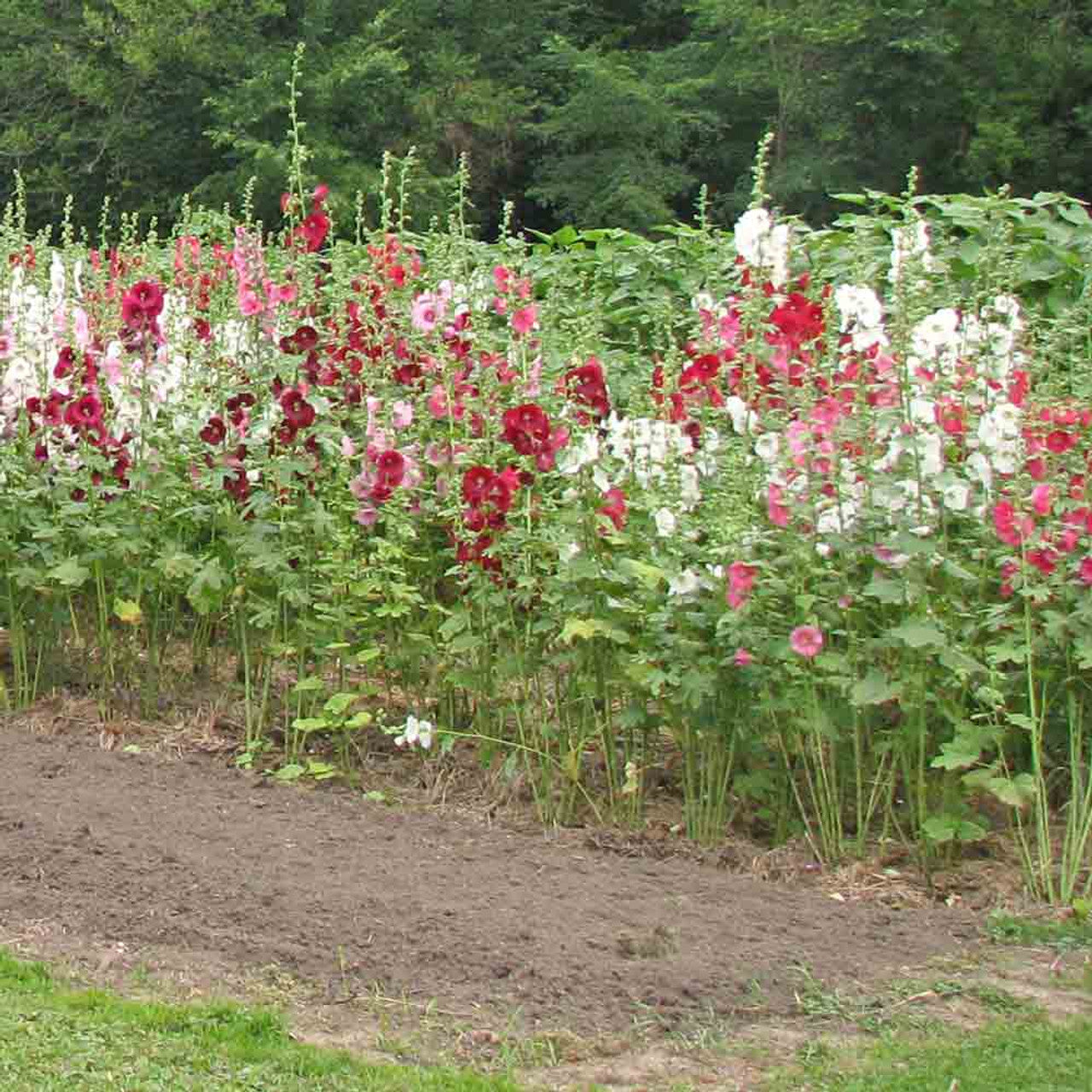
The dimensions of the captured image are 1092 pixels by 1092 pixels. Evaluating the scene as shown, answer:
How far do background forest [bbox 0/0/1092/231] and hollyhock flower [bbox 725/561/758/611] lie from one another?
53.2ft

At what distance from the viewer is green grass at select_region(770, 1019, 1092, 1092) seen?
329 cm

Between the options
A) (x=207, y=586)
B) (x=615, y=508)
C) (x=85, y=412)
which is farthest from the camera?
(x=85, y=412)

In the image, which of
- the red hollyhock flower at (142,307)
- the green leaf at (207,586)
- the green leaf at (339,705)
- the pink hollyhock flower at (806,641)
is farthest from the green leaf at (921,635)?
the red hollyhock flower at (142,307)

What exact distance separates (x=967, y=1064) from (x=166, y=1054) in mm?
1518

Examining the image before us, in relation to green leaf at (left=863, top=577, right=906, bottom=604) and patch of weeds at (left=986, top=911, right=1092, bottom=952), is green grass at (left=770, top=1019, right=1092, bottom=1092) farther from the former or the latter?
green leaf at (left=863, top=577, right=906, bottom=604)

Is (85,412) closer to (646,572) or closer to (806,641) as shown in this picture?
(646,572)

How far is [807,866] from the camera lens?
178 inches

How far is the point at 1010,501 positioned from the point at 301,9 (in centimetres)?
2070

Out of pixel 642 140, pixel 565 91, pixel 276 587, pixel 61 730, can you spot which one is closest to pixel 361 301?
pixel 276 587

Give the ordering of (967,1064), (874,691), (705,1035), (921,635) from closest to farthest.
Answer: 1. (967,1064)
2. (705,1035)
3. (921,635)
4. (874,691)

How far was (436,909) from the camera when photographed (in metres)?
4.00

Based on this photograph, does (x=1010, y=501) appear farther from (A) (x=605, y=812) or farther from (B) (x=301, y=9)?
(B) (x=301, y=9)

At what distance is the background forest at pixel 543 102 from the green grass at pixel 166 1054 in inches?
667

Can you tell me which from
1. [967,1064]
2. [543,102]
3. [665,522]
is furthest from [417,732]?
[543,102]
